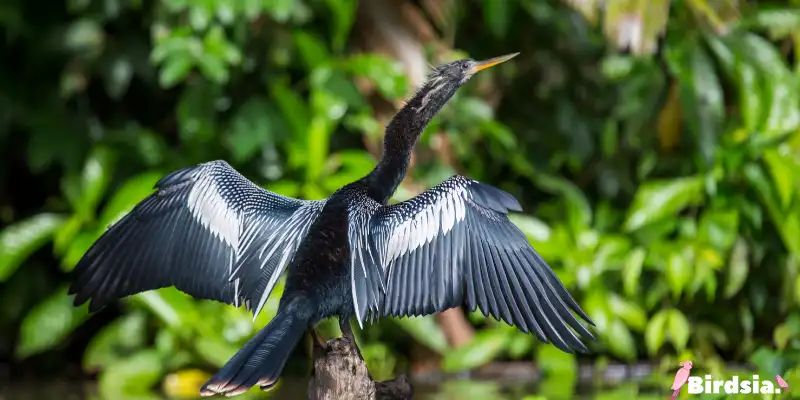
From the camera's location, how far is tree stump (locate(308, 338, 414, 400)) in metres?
3.97

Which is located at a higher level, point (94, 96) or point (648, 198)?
point (94, 96)

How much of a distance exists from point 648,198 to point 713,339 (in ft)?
3.91

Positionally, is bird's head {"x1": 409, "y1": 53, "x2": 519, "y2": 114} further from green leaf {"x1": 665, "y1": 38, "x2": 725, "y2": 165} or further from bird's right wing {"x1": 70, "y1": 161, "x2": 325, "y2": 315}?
green leaf {"x1": 665, "y1": 38, "x2": 725, "y2": 165}

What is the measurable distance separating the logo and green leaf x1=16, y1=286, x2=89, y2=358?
3.98m

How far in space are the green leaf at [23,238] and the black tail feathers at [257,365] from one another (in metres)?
4.08

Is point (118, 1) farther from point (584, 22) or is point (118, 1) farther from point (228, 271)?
point (228, 271)

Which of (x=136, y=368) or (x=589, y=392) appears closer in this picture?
(x=589, y=392)

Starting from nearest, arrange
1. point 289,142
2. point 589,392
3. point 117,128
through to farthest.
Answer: point 589,392 < point 289,142 < point 117,128

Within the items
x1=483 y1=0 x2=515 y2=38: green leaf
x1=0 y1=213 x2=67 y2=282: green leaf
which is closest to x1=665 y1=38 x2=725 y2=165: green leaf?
x1=483 y1=0 x2=515 y2=38: green leaf

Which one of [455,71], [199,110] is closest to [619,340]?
[199,110]

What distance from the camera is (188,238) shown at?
4.46m

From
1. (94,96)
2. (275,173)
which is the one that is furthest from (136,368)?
(94,96)

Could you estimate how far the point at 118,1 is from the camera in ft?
25.5

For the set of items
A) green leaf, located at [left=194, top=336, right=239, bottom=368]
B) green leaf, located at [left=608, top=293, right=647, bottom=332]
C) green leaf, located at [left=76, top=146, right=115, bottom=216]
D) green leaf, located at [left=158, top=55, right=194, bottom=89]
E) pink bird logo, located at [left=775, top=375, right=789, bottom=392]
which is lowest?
pink bird logo, located at [left=775, top=375, right=789, bottom=392]
